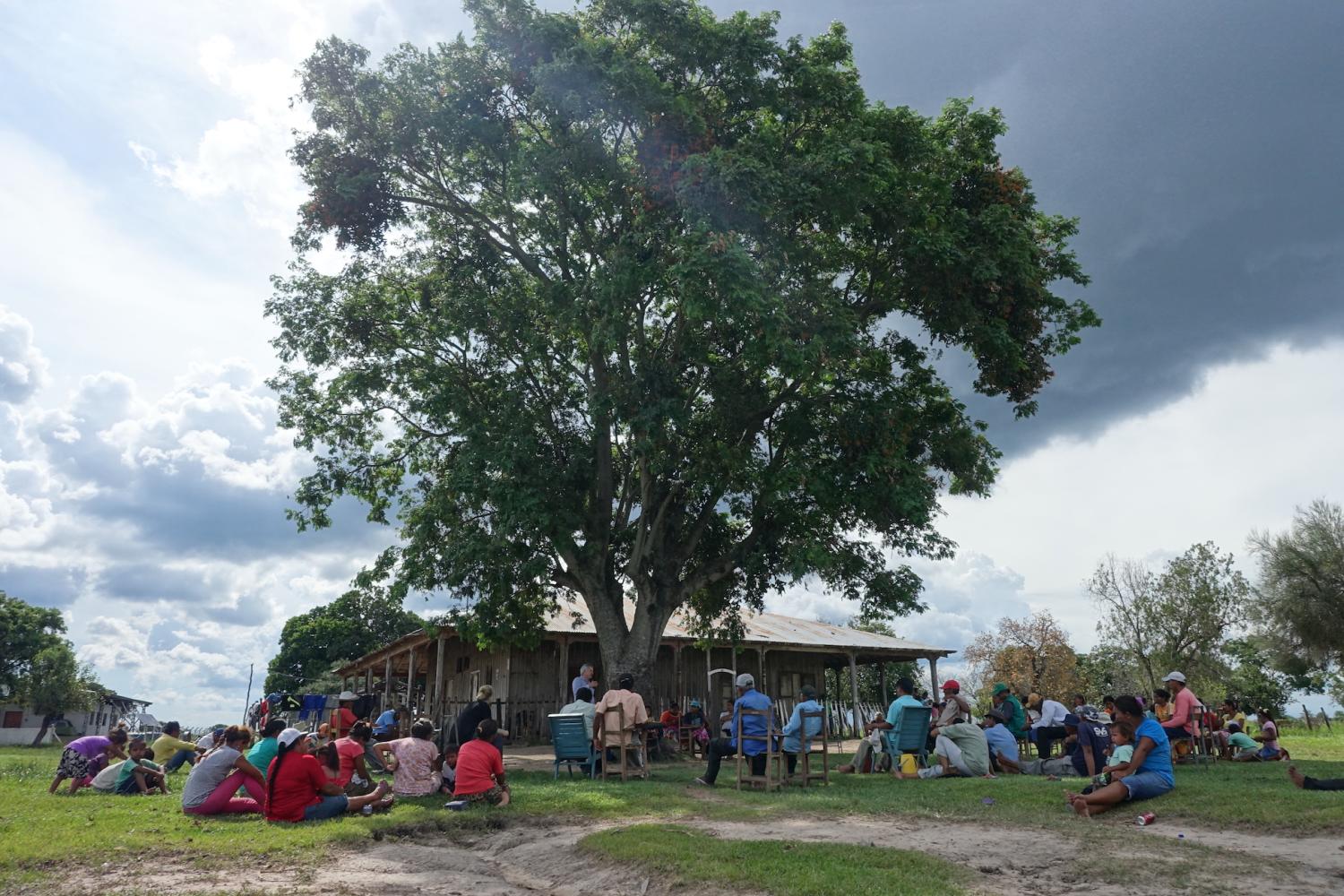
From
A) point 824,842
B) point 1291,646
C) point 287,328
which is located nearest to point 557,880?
point 824,842

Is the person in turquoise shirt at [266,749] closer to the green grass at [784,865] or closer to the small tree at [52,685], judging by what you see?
the green grass at [784,865]

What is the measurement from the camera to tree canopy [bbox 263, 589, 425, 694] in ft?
199

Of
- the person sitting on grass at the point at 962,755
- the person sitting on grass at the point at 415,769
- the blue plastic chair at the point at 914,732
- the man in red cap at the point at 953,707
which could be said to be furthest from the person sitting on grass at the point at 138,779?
the man in red cap at the point at 953,707

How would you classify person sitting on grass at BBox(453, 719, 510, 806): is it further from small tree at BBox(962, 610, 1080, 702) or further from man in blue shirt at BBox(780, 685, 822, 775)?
small tree at BBox(962, 610, 1080, 702)

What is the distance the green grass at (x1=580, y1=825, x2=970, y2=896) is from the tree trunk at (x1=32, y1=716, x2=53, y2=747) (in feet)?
185

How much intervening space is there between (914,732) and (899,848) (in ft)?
20.2

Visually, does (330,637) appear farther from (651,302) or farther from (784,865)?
(784,865)

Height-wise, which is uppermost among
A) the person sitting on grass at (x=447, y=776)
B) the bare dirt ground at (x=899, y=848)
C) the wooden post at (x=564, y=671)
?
the wooden post at (x=564, y=671)

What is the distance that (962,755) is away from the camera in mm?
12289

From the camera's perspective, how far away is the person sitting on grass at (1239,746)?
14531 millimetres

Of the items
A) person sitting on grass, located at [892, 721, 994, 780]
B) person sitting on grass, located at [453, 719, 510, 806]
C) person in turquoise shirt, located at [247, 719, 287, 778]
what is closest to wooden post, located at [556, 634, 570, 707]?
person sitting on grass, located at [892, 721, 994, 780]

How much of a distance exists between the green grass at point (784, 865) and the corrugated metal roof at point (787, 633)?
52.9 ft

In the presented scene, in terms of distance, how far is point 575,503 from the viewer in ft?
55.2

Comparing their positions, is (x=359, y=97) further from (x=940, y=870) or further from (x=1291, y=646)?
(x=1291, y=646)
